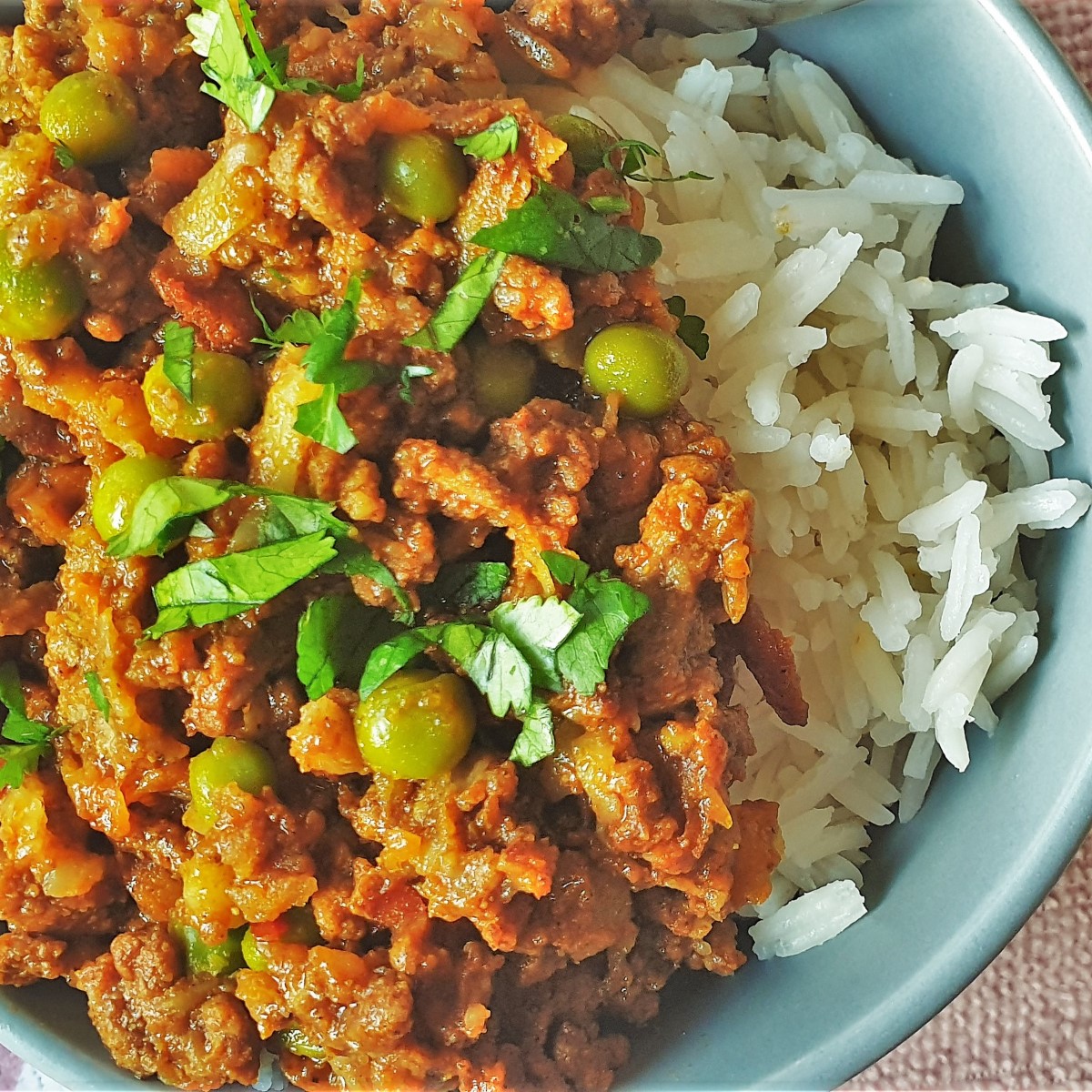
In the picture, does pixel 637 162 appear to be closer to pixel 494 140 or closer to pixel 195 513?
pixel 494 140

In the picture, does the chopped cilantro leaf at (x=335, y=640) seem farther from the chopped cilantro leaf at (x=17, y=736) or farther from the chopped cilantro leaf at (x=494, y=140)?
the chopped cilantro leaf at (x=494, y=140)

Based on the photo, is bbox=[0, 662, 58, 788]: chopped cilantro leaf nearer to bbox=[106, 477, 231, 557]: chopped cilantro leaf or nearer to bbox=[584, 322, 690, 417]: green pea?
bbox=[106, 477, 231, 557]: chopped cilantro leaf

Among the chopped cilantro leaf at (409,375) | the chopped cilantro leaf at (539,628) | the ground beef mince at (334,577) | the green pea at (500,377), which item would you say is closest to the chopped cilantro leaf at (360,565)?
the ground beef mince at (334,577)

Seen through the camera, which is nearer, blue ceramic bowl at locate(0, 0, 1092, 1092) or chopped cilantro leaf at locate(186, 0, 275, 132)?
chopped cilantro leaf at locate(186, 0, 275, 132)

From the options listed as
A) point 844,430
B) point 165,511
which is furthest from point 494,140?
point 844,430

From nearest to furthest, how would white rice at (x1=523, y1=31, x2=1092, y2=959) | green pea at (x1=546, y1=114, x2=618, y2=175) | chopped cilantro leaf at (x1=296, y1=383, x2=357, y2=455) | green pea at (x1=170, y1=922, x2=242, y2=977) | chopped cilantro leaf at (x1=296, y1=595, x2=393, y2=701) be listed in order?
1. chopped cilantro leaf at (x1=296, y1=383, x2=357, y2=455)
2. chopped cilantro leaf at (x1=296, y1=595, x2=393, y2=701)
3. green pea at (x1=170, y1=922, x2=242, y2=977)
4. green pea at (x1=546, y1=114, x2=618, y2=175)
5. white rice at (x1=523, y1=31, x2=1092, y2=959)

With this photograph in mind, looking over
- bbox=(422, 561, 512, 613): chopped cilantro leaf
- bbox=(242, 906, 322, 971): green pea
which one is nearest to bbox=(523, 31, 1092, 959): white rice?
bbox=(422, 561, 512, 613): chopped cilantro leaf

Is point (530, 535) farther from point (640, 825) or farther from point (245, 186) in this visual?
point (245, 186)
